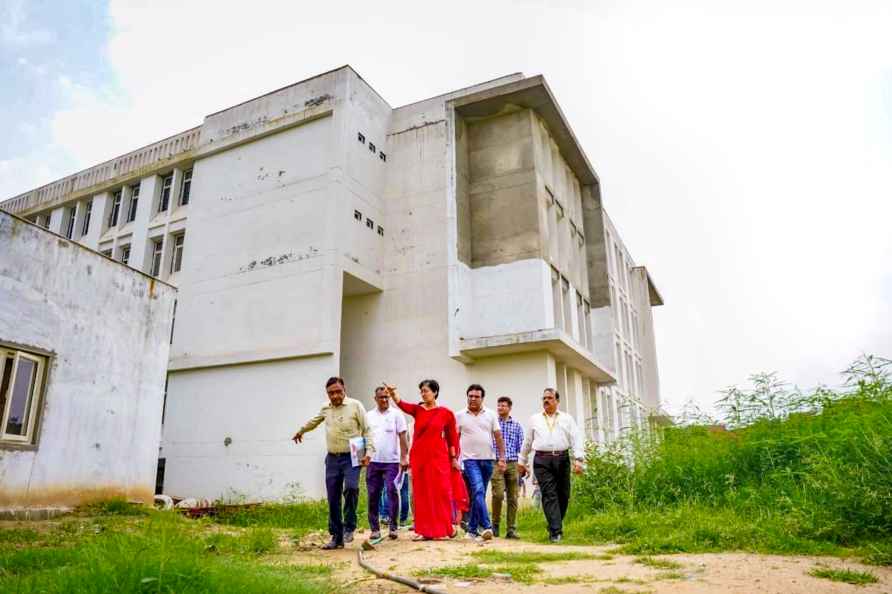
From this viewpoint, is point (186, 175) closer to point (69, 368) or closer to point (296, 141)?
point (296, 141)

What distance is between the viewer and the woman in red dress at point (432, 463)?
7465 millimetres

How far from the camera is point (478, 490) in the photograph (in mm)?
7895

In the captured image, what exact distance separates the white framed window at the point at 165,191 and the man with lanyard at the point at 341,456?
58.9 ft

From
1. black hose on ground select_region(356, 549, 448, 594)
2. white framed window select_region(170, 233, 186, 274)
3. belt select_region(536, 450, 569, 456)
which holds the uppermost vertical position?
white framed window select_region(170, 233, 186, 274)

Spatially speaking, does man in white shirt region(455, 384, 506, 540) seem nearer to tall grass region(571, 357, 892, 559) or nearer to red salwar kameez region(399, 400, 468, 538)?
red salwar kameez region(399, 400, 468, 538)

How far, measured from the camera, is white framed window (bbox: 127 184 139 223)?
77.6ft

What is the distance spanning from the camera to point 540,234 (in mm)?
18484

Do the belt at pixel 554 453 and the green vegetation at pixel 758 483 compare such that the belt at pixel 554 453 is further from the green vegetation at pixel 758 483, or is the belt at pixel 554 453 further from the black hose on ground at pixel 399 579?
the black hose on ground at pixel 399 579

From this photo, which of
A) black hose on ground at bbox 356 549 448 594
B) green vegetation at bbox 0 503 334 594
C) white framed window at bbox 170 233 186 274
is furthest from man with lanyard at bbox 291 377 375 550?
white framed window at bbox 170 233 186 274

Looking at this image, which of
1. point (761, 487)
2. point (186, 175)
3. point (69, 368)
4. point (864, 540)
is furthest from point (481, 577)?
point (186, 175)

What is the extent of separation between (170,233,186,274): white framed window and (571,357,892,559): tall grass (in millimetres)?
16377

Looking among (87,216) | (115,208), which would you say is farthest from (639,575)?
(87,216)

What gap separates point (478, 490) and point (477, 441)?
2.02 feet

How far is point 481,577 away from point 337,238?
13999mm
